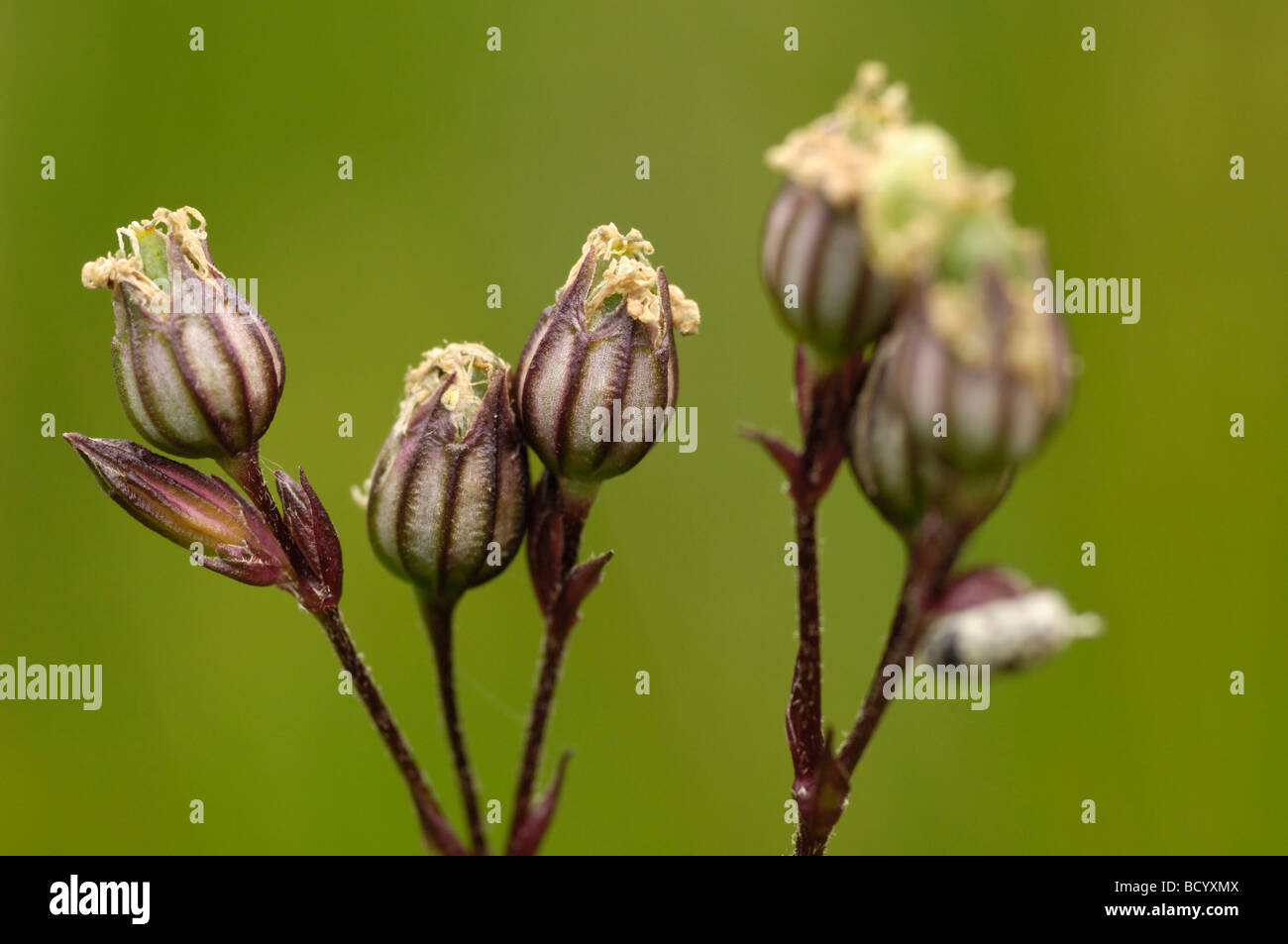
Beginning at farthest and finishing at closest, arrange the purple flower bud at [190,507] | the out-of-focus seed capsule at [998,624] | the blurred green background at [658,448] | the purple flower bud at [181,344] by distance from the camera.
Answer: the blurred green background at [658,448] → the purple flower bud at [190,507] → the purple flower bud at [181,344] → the out-of-focus seed capsule at [998,624]

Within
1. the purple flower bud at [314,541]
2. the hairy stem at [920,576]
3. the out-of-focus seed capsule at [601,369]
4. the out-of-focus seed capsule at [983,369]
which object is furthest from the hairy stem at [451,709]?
the out-of-focus seed capsule at [983,369]

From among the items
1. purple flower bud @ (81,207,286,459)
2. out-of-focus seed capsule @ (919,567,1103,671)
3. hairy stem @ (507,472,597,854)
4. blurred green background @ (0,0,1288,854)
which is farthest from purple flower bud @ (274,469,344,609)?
blurred green background @ (0,0,1288,854)

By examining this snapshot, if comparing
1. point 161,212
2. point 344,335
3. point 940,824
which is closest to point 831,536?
point 940,824

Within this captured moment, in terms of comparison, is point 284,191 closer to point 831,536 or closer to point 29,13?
point 29,13

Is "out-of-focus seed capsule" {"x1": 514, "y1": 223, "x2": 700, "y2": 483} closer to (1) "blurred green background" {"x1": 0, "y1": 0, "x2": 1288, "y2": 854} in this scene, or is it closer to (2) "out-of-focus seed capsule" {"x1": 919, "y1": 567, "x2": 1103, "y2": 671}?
(2) "out-of-focus seed capsule" {"x1": 919, "y1": 567, "x2": 1103, "y2": 671}

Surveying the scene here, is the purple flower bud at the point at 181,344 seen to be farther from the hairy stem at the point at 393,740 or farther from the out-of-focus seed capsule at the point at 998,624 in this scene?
the out-of-focus seed capsule at the point at 998,624

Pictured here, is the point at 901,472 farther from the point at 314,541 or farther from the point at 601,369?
the point at 314,541
